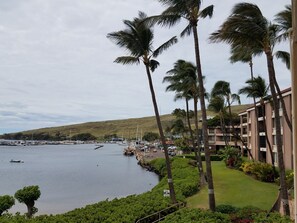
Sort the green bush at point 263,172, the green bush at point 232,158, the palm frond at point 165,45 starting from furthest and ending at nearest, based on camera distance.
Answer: the green bush at point 232,158 < the green bush at point 263,172 < the palm frond at point 165,45

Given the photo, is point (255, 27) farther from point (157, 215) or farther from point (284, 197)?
point (157, 215)

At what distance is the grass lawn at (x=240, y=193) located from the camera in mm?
25231

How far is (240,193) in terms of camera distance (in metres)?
28.8

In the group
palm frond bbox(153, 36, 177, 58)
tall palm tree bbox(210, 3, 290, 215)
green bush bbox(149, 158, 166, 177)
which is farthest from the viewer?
green bush bbox(149, 158, 166, 177)

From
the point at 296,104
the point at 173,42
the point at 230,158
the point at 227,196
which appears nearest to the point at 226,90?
the point at 230,158

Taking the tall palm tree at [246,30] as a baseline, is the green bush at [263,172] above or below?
below

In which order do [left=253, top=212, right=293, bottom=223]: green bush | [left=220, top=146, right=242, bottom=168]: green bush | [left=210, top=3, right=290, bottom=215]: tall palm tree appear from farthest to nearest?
[left=220, top=146, right=242, bottom=168]: green bush < [left=210, top=3, right=290, bottom=215]: tall palm tree < [left=253, top=212, right=293, bottom=223]: green bush

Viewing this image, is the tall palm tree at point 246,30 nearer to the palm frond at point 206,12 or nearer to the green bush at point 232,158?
the palm frond at point 206,12

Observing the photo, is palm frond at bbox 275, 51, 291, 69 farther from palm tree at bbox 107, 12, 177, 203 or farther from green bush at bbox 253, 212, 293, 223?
green bush at bbox 253, 212, 293, 223

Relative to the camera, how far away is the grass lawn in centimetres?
2523

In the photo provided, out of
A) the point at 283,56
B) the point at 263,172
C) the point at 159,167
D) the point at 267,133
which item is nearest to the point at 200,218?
the point at 283,56

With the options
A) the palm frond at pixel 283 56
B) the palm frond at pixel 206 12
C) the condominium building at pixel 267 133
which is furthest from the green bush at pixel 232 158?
the palm frond at pixel 206 12

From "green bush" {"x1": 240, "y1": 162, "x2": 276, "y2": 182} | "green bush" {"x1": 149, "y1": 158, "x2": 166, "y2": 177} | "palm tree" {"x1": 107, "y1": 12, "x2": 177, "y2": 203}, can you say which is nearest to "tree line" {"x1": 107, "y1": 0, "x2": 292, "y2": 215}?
"palm tree" {"x1": 107, "y1": 12, "x2": 177, "y2": 203}

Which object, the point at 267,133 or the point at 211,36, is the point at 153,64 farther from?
the point at 267,133
